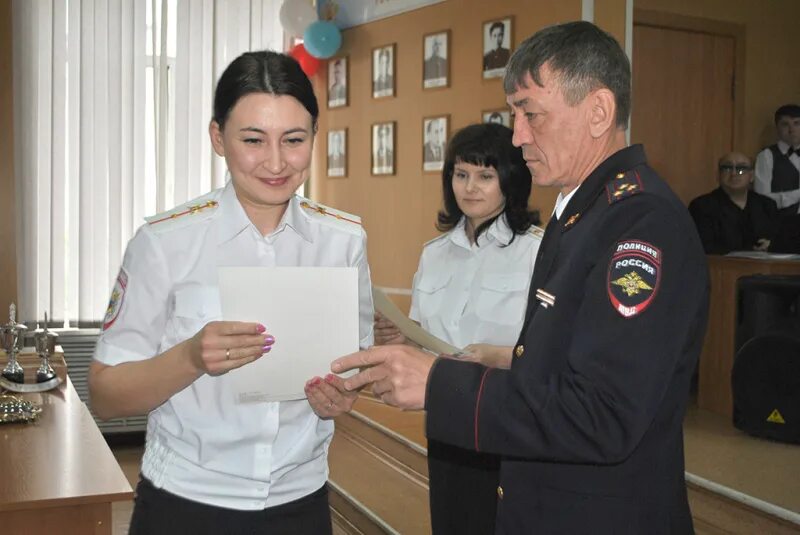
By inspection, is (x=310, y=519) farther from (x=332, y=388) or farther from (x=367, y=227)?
(x=367, y=227)

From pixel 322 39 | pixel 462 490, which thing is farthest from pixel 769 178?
pixel 462 490

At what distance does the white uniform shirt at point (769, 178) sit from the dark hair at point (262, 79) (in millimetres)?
5573

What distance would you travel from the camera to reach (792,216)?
547cm

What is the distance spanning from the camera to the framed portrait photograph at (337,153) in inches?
259

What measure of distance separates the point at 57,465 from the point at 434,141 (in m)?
4.01

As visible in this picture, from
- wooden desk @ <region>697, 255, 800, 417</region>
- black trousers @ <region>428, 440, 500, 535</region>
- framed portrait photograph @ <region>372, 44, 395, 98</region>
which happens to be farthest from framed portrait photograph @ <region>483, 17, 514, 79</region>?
black trousers @ <region>428, 440, 500, 535</region>

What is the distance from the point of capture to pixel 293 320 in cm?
135

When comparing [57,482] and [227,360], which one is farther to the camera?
[57,482]

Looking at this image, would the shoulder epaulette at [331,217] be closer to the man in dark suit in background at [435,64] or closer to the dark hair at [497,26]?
the dark hair at [497,26]

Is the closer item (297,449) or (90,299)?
(297,449)

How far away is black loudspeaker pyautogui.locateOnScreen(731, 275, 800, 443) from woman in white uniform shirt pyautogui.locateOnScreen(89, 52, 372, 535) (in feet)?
11.1

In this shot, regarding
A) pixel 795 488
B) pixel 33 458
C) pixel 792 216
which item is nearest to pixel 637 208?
pixel 33 458

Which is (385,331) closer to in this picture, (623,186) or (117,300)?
(117,300)

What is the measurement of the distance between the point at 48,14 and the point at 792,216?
487 centimetres
